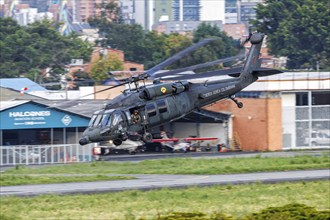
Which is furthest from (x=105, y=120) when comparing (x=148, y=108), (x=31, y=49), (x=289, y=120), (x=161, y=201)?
(x=31, y=49)

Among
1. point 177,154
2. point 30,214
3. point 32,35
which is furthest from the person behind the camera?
point 32,35

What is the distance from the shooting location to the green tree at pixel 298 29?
112688 mm

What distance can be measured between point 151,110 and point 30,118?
38.9 meters

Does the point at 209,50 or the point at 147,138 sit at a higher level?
the point at 209,50

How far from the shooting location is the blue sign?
63562 millimetres

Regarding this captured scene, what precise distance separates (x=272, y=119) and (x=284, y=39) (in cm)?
4935

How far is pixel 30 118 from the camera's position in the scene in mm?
63906

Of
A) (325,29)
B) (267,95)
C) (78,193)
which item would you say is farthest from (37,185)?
(325,29)

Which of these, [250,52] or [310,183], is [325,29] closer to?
[310,183]

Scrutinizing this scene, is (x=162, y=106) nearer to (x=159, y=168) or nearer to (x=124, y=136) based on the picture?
(x=124, y=136)

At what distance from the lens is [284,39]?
11656 centimetres

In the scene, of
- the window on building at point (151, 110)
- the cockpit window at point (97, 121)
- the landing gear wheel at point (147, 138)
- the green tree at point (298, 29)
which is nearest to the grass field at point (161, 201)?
the landing gear wheel at point (147, 138)

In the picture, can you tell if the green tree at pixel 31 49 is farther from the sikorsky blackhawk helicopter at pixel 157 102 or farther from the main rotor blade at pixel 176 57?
the sikorsky blackhawk helicopter at pixel 157 102

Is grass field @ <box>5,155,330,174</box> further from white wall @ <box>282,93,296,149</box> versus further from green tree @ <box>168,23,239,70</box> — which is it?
green tree @ <box>168,23,239,70</box>
